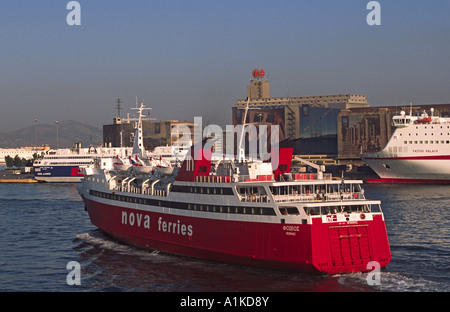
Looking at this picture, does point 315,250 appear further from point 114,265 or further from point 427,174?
point 427,174

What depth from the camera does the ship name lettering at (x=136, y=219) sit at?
4396cm

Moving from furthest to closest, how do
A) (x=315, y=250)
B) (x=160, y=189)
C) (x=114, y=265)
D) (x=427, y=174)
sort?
1. (x=427, y=174)
2. (x=160, y=189)
3. (x=114, y=265)
4. (x=315, y=250)

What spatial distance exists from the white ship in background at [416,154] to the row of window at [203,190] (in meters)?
72.1

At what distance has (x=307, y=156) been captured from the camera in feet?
569

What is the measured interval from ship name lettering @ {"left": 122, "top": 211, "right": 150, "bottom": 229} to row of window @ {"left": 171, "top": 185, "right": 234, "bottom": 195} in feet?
13.5

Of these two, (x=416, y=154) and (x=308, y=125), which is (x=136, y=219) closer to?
(x=416, y=154)

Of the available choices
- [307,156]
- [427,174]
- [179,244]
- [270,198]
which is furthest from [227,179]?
[307,156]

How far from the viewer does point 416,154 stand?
10400 centimetres

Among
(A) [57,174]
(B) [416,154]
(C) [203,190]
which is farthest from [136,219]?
(A) [57,174]

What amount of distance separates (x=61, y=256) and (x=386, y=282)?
75.1 feet

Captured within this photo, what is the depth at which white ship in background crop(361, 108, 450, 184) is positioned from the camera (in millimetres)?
102188

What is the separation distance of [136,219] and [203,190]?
8952 millimetres

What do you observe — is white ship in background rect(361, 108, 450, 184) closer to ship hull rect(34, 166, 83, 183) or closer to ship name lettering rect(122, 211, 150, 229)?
ship hull rect(34, 166, 83, 183)

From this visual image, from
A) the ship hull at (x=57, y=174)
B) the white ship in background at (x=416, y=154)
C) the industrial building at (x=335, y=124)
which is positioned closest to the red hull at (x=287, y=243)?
the white ship in background at (x=416, y=154)
